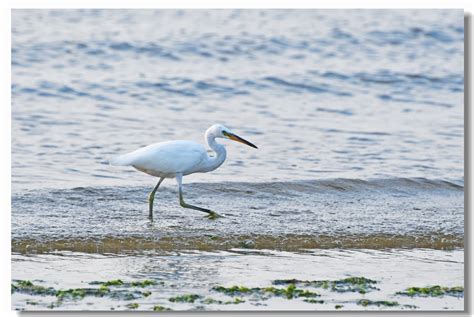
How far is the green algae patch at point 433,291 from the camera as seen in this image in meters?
4.71

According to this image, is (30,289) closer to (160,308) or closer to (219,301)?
(160,308)

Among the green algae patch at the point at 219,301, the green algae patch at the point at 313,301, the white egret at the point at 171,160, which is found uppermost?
the white egret at the point at 171,160

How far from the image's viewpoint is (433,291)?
4746mm

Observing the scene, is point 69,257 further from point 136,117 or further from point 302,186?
point 136,117

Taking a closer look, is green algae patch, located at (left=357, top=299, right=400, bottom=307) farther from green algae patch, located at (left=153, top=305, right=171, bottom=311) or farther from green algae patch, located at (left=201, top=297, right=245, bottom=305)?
green algae patch, located at (left=153, top=305, right=171, bottom=311)

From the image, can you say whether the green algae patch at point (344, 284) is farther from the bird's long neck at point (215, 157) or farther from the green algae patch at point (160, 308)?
the bird's long neck at point (215, 157)

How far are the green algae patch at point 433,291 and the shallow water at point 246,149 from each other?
78mm

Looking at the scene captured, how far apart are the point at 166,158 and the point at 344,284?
2152 millimetres

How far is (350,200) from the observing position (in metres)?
7.45

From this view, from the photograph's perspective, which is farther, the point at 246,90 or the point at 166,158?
the point at 246,90

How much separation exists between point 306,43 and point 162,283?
8631 millimetres

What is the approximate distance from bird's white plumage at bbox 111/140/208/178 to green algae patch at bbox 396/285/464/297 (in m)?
2.32

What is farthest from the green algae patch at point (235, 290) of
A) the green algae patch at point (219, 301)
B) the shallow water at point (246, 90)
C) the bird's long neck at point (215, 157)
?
the shallow water at point (246, 90)

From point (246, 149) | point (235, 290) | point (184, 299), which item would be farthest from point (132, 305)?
point (246, 149)
